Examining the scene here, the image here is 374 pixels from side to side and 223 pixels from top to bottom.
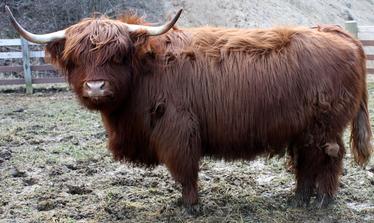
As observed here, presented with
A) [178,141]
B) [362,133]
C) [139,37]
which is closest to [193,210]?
[178,141]

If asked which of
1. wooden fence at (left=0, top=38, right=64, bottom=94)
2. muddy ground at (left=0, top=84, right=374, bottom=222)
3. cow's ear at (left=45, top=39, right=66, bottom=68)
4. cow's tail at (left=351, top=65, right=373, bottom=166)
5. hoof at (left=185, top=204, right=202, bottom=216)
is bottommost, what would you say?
wooden fence at (left=0, top=38, right=64, bottom=94)

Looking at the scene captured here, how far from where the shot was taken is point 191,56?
4.50 m

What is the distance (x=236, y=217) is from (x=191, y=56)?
1.37 meters

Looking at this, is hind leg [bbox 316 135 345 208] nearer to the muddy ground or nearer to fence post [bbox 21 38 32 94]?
the muddy ground

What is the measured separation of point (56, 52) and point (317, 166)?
238 centimetres

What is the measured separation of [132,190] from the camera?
5.18 m

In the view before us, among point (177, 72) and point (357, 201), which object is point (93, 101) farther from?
point (357, 201)

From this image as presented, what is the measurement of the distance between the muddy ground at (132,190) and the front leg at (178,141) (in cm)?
43

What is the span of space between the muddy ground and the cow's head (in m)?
1.02

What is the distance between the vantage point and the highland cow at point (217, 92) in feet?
14.3

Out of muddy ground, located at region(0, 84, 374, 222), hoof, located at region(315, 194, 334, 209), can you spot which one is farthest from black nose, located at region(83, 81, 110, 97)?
hoof, located at region(315, 194, 334, 209)

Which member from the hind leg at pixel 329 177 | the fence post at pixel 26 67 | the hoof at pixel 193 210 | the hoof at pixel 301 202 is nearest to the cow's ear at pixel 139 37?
the hoof at pixel 193 210

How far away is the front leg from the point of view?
171 inches

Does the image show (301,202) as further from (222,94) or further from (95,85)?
(95,85)
